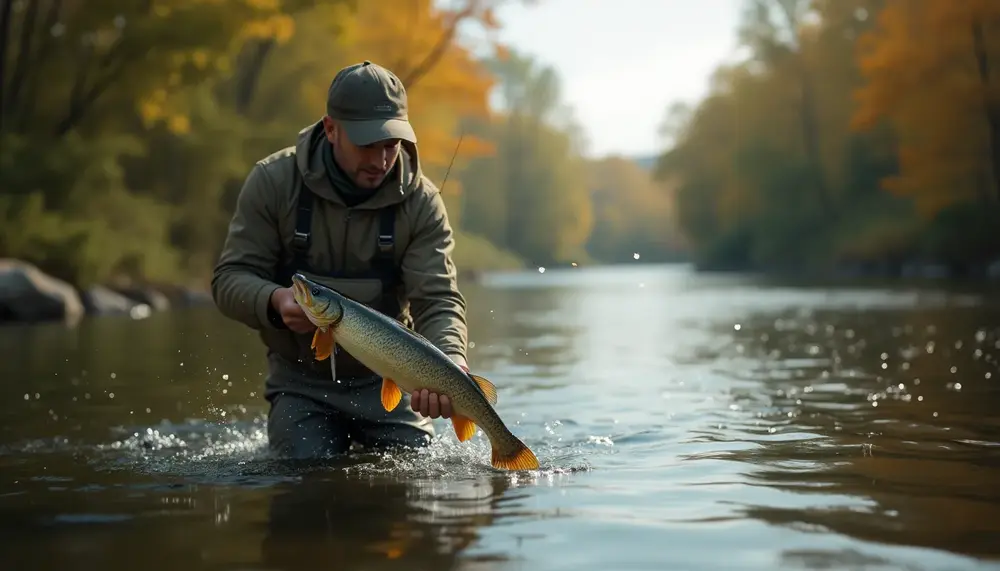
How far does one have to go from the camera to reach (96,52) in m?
21.7

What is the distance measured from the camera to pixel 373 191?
18.7 feet

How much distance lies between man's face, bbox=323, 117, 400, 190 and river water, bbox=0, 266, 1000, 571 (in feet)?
4.11

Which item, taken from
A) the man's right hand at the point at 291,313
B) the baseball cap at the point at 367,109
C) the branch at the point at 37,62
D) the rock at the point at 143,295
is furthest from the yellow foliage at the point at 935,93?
the man's right hand at the point at 291,313

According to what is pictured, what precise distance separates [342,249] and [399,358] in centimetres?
110

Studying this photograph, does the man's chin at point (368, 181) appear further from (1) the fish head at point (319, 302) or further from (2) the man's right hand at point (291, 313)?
(1) the fish head at point (319, 302)

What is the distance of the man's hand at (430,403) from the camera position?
492 centimetres

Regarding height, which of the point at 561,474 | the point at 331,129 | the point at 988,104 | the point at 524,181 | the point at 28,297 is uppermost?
the point at 524,181

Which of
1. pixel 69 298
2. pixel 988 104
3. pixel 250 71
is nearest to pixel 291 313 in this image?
pixel 69 298

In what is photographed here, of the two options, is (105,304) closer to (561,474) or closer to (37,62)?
(37,62)

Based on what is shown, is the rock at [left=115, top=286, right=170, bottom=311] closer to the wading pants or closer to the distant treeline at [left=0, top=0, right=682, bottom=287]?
the distant treeline at [left=0, top=0, right=682, bottom=287]

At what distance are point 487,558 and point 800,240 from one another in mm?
45384

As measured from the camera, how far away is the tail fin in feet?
16.6

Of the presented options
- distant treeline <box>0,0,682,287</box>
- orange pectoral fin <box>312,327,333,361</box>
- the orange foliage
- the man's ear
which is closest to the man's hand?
orange pectoral fin <box>312,327,333,361</box>

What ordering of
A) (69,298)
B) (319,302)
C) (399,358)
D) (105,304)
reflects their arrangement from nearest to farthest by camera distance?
(319,302)
(399,358)
(69,298)
(105,304)
